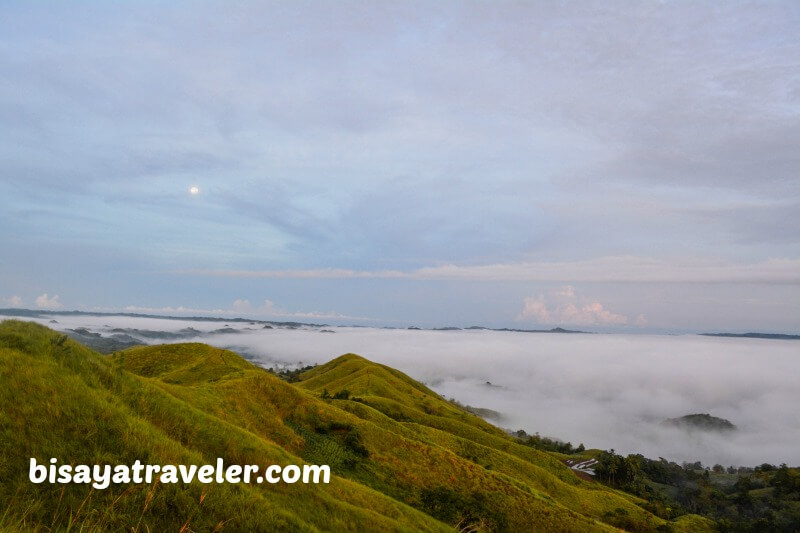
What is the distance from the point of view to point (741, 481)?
191375 mm

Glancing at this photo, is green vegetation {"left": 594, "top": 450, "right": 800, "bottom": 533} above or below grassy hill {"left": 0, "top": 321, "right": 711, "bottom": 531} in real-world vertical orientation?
below

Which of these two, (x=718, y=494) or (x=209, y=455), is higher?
(x=209, y=455)

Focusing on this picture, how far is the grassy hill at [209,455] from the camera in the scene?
10.3 meters

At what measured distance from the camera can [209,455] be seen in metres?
17.0

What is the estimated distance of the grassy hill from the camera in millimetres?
10258

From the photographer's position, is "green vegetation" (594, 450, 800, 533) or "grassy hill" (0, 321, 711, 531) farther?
"green vegetation" (594, 450, 800, 533)

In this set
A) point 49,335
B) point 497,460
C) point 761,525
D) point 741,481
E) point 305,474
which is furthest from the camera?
point 741,481

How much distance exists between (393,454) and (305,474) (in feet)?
78.7

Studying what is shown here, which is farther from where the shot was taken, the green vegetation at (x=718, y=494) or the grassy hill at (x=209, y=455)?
the green vegetation at (x=718, y=494)

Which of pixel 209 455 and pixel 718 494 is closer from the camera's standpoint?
pixel 209 455

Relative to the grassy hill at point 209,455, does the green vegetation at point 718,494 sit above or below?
below

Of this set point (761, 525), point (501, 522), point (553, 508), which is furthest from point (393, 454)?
point (761, 525)

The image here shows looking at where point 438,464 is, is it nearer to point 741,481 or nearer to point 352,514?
point 352,514

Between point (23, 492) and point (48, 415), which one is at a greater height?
point (48, 415)
